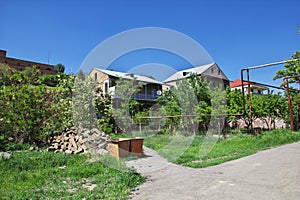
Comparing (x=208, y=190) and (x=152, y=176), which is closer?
(x=208, y=190)

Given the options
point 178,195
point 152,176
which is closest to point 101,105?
point 152,176

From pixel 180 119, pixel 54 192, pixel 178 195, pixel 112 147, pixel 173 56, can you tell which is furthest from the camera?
pixel 180 119

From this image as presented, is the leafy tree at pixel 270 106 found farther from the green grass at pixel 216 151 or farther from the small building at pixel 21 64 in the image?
the small building at pixel 21 64

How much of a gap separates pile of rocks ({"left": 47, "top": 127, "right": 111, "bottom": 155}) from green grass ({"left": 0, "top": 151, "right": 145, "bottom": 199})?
1.04 m

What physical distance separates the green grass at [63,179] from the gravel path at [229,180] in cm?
35

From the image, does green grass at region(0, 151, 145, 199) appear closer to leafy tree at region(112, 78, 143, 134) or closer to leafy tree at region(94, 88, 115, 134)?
leafy tree at region(94, 88, 115, 134)

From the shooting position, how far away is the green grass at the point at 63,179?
316cm

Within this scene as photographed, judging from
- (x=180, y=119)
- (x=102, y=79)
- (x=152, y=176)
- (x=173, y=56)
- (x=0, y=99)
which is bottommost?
(x=152, y=176)

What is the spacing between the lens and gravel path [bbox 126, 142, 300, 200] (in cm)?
289

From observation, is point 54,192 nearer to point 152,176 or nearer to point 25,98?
point 152,176

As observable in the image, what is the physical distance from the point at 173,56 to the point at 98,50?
253cm

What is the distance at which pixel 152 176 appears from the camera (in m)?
4.20

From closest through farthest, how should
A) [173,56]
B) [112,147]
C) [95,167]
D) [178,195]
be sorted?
[178,195]
[95,167]
[112,147]
[173,56]

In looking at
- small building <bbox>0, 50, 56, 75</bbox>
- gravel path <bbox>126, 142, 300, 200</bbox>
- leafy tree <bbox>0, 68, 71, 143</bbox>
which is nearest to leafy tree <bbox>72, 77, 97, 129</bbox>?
leafy tree <bbox>0, 68, 71, 143</bbox>
